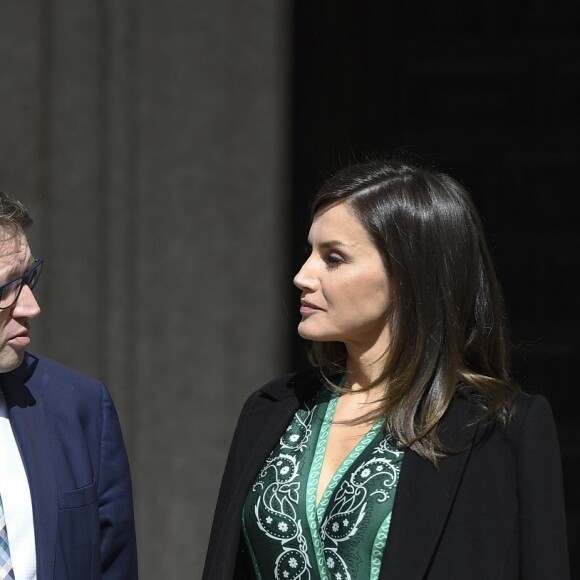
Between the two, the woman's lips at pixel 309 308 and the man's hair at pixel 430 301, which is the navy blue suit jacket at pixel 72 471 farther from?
the man's hair at pixel 430 301

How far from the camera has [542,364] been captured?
4.73 metres

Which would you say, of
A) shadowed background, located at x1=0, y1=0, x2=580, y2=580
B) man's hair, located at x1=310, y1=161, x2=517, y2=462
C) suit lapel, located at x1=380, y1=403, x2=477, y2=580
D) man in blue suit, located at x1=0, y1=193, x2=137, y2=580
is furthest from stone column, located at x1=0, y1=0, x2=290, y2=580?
suit lapel, located at x1=380, y1=403, x2=477, y2=580

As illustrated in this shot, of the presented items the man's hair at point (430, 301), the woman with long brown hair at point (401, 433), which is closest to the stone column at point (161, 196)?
the woman with long brown hair at point (401, 433)

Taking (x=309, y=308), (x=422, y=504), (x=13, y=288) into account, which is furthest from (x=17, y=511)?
(x=422, y=504)

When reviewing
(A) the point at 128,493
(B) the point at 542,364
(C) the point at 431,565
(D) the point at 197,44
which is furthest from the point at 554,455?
(D) the point at 197,44

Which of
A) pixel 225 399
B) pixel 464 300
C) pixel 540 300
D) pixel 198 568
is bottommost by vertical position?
pixel 198 568

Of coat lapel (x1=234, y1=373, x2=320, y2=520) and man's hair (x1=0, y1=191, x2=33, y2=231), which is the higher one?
man's hair (x1=0, y1=191, x2=33, y2=231)

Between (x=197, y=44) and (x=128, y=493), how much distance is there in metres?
2.25

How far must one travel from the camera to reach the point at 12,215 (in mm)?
2670

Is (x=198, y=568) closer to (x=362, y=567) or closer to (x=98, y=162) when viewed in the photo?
(x=98, y=162)

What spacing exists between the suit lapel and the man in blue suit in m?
0.71

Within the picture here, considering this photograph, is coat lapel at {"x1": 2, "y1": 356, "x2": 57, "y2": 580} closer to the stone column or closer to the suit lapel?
the suit lapel

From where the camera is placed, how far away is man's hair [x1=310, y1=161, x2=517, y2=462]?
2525mm

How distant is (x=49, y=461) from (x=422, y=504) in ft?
2.75
